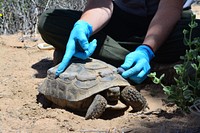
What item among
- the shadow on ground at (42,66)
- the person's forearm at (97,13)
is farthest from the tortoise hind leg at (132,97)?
the shadow on ground at (42,66)

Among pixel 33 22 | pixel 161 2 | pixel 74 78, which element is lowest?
pixel 33 22

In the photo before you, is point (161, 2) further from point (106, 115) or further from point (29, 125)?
point (29, 125)

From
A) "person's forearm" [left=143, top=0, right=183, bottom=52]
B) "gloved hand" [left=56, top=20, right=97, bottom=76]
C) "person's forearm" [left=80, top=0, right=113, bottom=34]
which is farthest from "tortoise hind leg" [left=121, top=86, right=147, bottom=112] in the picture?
"person's forearm" [left=80, top=0, right=113, bottom=34]

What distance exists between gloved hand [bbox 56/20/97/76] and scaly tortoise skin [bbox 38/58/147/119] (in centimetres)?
4

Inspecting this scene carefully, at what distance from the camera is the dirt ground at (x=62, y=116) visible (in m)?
1.73

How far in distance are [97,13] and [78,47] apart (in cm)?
36

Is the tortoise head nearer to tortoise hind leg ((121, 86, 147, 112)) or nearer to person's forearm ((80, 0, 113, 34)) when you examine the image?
tortoise hind leg ((121, 86, 147, 112))

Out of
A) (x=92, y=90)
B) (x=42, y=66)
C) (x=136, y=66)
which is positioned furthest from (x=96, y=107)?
(x=42, y=66)

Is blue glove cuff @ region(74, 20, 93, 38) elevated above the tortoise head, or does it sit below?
above

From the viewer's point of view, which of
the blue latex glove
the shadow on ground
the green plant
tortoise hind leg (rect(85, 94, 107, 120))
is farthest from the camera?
the shadow on ground

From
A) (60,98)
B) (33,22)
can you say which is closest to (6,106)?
(60,98)

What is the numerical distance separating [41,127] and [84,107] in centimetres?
26

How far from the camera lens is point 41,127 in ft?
5.83

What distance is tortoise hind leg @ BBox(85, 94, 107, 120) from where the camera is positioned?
187cm
